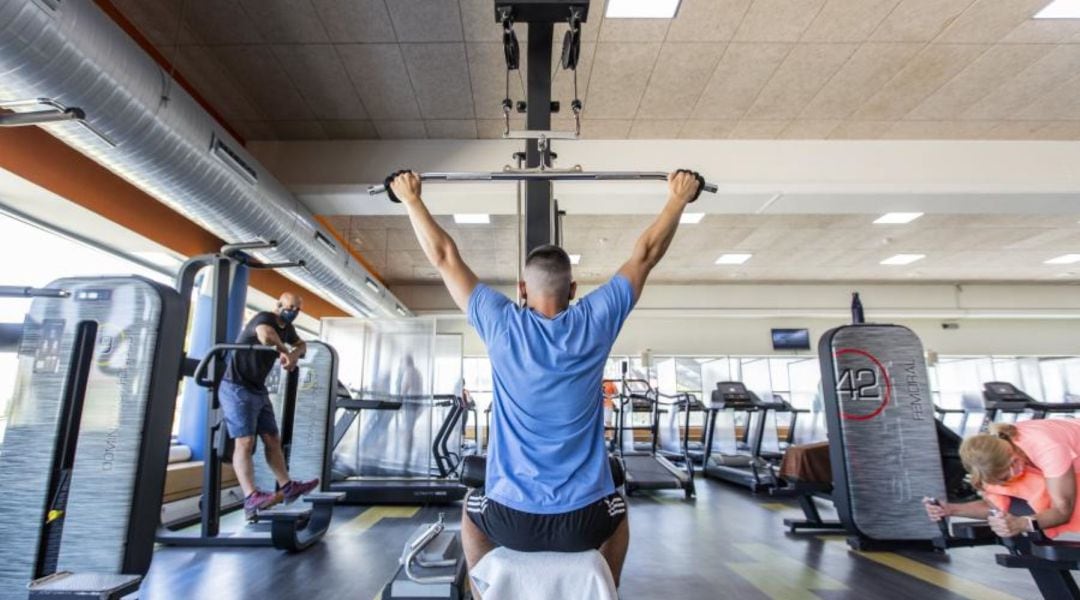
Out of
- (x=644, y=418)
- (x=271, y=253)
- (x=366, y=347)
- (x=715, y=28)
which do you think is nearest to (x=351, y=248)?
(x=366, y=347)

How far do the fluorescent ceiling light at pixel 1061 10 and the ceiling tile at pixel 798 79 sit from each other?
3.45ft

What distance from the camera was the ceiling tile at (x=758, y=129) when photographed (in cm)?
468

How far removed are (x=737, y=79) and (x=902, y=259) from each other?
22.4ft

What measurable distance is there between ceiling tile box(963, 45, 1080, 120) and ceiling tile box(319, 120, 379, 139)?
4988 mm

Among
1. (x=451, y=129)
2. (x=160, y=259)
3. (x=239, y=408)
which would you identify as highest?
(x=451, y=129)

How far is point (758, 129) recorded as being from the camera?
4766 millimetres

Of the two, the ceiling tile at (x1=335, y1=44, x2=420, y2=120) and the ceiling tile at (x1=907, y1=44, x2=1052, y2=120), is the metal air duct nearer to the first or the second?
the ceiling tile at (x1=335, y1=44, x2=420, y2=120)

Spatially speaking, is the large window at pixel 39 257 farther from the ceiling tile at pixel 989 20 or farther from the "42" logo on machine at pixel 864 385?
the ceiling tile at pixel 989 20

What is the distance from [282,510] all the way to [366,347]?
2953mm

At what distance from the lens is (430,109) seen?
174 inches

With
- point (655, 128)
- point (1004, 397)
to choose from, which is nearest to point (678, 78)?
point (655, 128)

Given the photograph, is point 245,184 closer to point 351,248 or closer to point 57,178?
point 57,178

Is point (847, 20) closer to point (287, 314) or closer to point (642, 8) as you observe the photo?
point (642, 8)

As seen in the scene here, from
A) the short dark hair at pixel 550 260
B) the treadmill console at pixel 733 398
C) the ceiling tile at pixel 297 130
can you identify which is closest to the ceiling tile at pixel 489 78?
the ceiling tile at pixel 297 130
